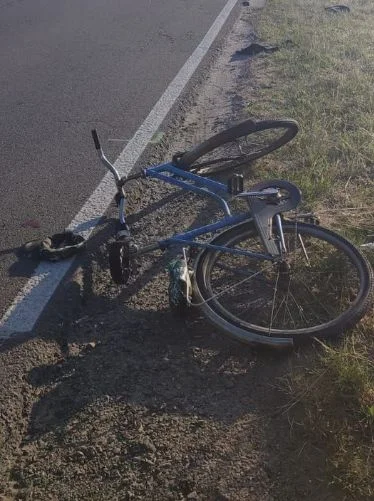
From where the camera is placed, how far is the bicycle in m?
2.72

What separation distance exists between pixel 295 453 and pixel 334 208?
2041mm

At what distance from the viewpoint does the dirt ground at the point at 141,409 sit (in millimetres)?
2090

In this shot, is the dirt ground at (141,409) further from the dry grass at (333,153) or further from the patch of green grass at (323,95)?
the patch of green grass at (323,95)

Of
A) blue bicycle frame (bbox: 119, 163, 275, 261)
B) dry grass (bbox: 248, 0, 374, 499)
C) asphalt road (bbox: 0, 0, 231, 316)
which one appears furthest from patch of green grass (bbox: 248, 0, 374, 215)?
asphalt road (bbox: 0, 0, 231, 316)

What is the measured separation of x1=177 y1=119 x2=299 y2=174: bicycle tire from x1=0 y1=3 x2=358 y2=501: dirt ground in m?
0.83

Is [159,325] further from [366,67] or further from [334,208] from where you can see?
[366,67]

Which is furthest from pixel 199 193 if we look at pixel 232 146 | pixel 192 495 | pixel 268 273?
pixel 192 495

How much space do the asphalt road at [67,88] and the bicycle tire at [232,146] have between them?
0.90 metres

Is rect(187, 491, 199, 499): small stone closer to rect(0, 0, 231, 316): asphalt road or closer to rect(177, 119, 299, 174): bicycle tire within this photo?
rect(0, 0, 231, 316): asphalt road

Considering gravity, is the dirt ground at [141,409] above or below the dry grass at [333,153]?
below

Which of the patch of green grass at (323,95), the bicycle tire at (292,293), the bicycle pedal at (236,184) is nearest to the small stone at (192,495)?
the bicycle tire at (292,293)

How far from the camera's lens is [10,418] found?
2420 mm

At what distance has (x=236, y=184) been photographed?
316 cm

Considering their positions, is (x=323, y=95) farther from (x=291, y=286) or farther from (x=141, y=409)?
(x=141, y=409)
